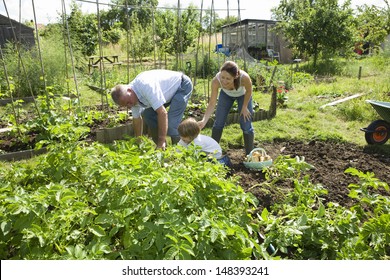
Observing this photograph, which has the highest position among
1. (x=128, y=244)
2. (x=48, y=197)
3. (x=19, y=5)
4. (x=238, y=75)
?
(x=19, y=5)

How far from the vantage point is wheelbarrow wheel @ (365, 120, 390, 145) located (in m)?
4.80

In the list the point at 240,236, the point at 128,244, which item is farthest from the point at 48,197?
the point at 240,236

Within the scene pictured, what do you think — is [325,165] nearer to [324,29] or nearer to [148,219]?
[148,219]

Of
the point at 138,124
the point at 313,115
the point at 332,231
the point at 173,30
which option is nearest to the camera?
the point at 332,231

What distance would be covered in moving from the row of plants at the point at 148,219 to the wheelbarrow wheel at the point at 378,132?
115 inches

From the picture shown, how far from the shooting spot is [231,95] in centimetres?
403

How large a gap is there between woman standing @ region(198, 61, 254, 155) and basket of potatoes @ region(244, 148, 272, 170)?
0.32 m

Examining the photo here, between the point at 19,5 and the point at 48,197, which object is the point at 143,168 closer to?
the point at 48,197

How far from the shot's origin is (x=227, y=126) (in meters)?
5.64

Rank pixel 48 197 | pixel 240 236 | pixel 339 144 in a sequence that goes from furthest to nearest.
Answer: pixel 339 144 → pixel 48 197 → pixel 240 236

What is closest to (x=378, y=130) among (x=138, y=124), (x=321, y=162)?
(x=321, y=162)

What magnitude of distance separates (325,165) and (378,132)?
4.59ft

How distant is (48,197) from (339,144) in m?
4.25

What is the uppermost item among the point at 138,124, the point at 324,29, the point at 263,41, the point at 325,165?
the point at 263,41
